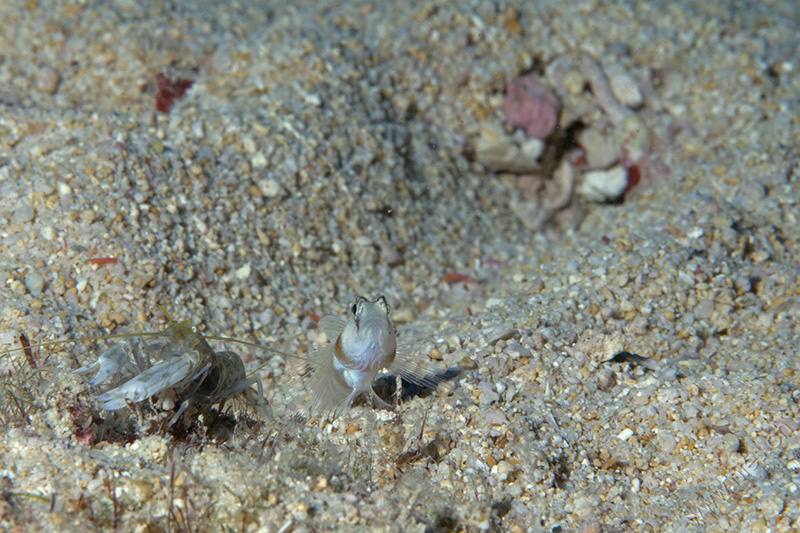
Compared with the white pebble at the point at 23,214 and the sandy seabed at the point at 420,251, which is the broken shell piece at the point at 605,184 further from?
the white pebble at the point at 23,214

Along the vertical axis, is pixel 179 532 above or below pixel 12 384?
below

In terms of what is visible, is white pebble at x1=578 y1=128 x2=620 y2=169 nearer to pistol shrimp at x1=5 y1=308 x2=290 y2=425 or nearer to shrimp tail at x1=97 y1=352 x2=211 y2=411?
pistol shrimp at x1=5 y1=308 x2=290 y2=425

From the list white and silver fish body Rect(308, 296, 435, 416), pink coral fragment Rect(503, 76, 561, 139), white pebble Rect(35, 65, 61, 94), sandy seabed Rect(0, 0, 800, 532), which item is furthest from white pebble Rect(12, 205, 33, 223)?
pink coral fragment Rect(503, 76, 561, 139)

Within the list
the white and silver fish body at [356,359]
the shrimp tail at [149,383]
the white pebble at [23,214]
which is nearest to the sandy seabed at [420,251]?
the white pebble at [23,214]

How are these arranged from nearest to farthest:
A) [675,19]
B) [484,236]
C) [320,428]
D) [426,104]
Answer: [320,428], [484,236], [426,104], [675,19]

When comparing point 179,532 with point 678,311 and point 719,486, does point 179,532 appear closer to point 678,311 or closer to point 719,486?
point 719,486

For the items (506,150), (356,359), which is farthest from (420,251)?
(356,359)

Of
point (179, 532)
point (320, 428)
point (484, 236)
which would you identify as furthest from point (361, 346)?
point (484, 236)

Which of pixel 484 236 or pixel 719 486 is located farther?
pixel 484 236
